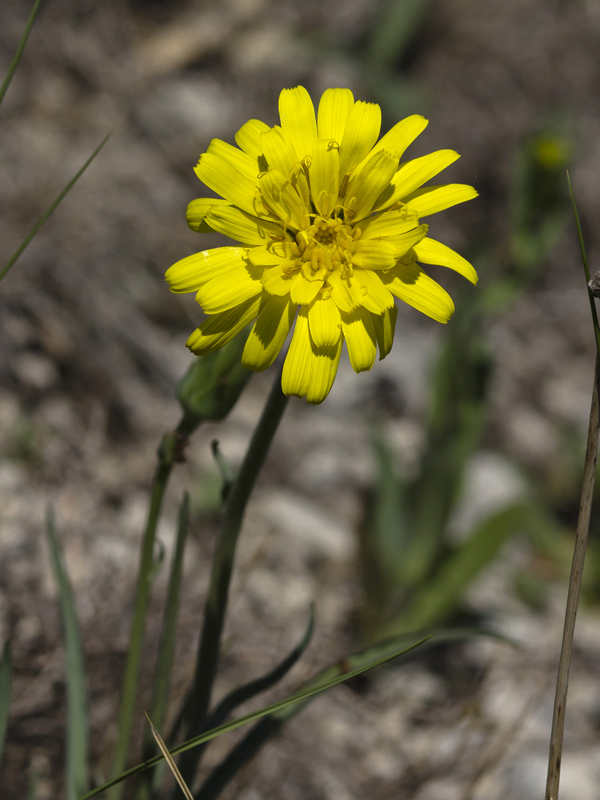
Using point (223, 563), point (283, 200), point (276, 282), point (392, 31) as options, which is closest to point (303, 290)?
point (276, 282)

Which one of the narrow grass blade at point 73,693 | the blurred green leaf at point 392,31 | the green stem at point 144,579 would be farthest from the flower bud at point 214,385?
the blurred green leaf at point 392,31

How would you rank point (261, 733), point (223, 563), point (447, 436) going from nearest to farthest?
1. point (223, 563)
2. point (261, 733)
3. point (447, 436)

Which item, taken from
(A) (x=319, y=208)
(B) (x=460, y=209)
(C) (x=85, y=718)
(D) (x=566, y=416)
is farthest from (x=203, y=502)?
(B) (x=460, y=209)

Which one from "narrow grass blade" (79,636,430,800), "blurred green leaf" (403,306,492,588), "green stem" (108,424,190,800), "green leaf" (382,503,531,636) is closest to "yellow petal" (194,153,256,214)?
"green stem" (108,424,190,800)

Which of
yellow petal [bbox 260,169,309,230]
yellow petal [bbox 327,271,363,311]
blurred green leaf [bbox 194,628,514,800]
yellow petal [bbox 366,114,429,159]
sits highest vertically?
yellow petal [bbox 366,114,429,159]

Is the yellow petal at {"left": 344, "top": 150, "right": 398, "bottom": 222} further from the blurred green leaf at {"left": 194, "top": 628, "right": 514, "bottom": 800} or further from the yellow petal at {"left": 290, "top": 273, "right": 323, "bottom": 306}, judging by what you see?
the blurred green leaf at {"left": 194, "top": 628, "right": 514, "bottom": 800}

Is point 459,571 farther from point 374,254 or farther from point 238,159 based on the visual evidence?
point 238,159

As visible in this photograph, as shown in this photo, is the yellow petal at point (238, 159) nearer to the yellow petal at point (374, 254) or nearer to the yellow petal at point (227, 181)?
the yellow petal at point (227, 181)
